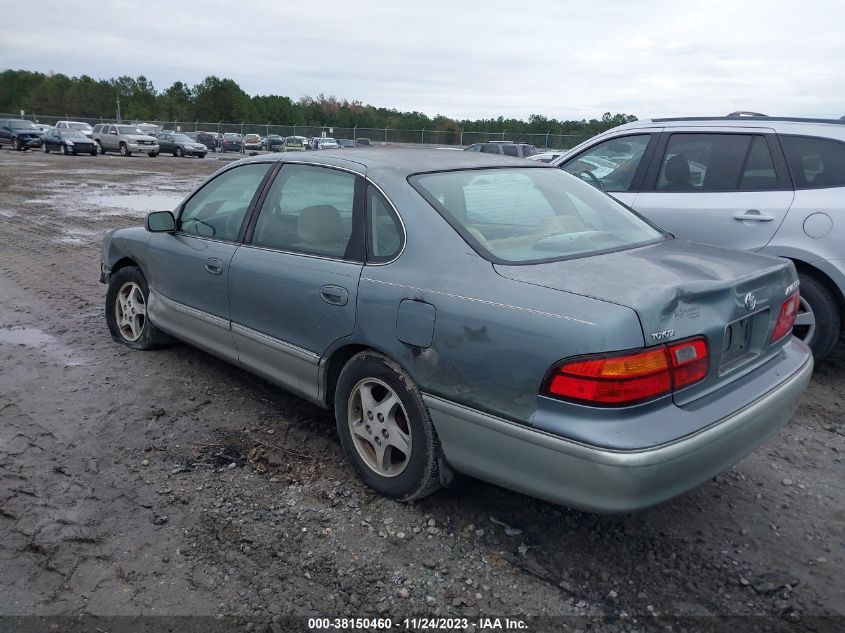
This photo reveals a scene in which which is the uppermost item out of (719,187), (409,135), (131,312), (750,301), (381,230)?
(409,135)

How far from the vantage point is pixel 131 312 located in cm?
530

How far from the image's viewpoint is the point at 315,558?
113 inches

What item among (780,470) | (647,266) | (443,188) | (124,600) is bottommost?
(124,600)

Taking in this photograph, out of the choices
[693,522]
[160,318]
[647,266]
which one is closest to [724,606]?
[693,522]

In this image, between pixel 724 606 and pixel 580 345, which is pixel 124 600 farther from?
pixel 724 606

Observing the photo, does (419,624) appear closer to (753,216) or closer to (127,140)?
(753,216)

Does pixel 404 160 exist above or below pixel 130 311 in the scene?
above

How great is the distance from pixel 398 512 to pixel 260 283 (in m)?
1.47

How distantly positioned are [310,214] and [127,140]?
36.9 meters

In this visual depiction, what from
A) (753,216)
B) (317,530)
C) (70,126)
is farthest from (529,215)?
(70,126)

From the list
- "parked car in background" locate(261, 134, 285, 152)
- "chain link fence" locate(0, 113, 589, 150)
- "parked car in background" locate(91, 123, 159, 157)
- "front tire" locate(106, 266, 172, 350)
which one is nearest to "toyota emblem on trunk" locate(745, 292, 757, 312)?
"front tire" locate(106, 266, 172, 350)

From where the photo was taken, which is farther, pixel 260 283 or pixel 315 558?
pixel 260 283

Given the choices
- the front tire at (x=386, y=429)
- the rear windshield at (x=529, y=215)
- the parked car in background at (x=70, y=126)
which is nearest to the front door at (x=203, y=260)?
the front tire at (x=386, y=429)

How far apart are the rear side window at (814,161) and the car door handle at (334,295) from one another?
3.48m
